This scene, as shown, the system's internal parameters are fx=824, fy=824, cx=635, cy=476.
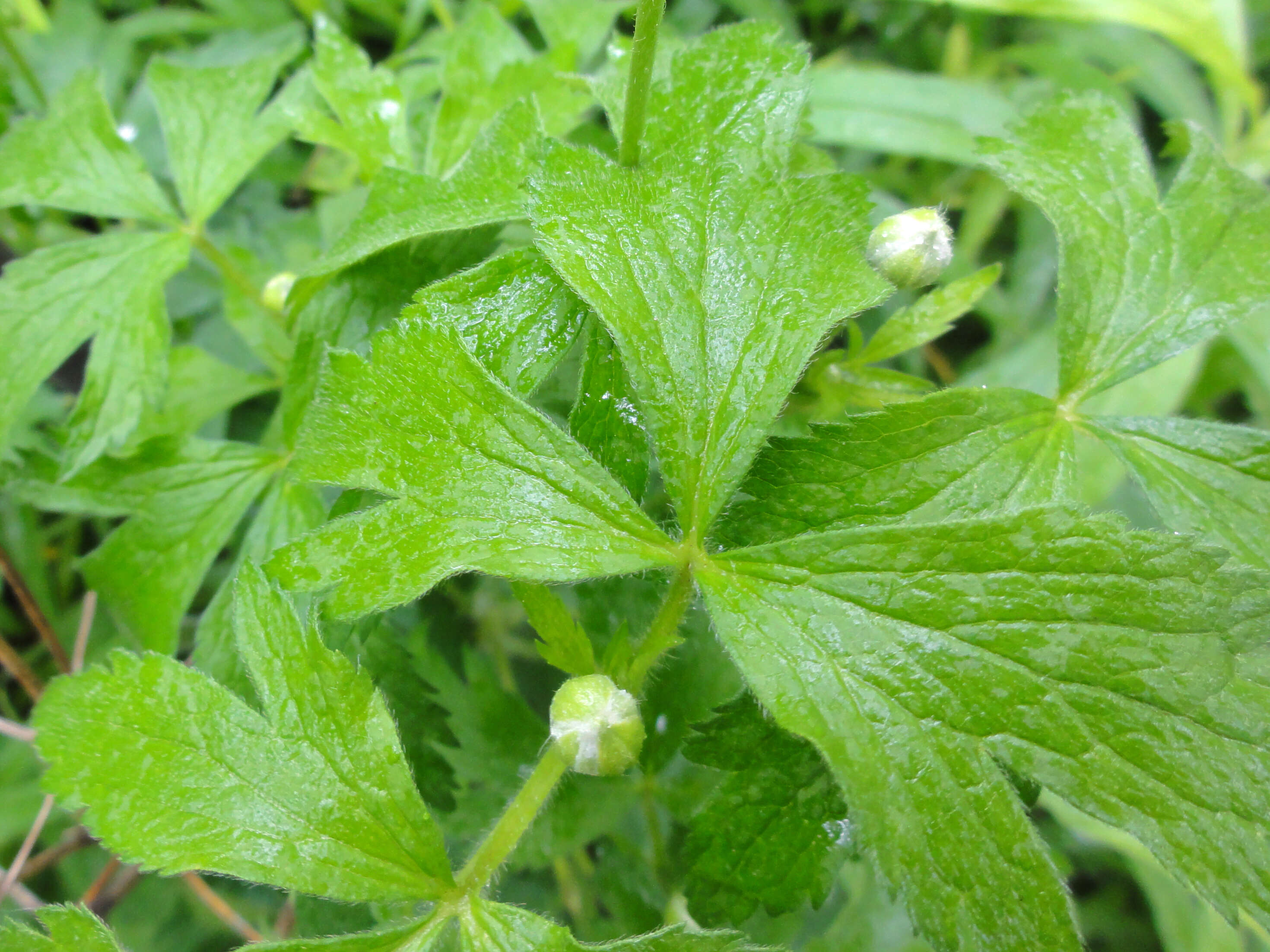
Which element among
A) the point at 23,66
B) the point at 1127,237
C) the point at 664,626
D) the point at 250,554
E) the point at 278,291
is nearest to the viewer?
the point at 664,626

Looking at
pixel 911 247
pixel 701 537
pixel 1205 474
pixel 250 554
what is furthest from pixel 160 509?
pixel 1205 474

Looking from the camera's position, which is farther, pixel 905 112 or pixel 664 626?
pixel 905 112

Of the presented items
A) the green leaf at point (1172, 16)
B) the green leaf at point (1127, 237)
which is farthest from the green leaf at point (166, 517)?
the green leaf at point (1172, 16)

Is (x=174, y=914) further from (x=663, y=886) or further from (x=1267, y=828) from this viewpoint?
(x=1267, y=828)

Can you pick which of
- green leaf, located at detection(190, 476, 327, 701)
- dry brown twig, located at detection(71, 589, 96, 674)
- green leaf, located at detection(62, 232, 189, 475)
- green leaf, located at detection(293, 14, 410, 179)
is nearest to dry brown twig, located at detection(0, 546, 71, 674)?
dry brown twig, located at detection(71, 589, 96, 674)

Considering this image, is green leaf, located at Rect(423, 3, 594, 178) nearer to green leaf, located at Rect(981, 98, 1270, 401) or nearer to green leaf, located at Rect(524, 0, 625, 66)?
green leaf, located at Rect(524, 0, 625, 66)

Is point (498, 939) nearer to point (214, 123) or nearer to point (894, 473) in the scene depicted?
point (894, 473)

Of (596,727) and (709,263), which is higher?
(709,263)
